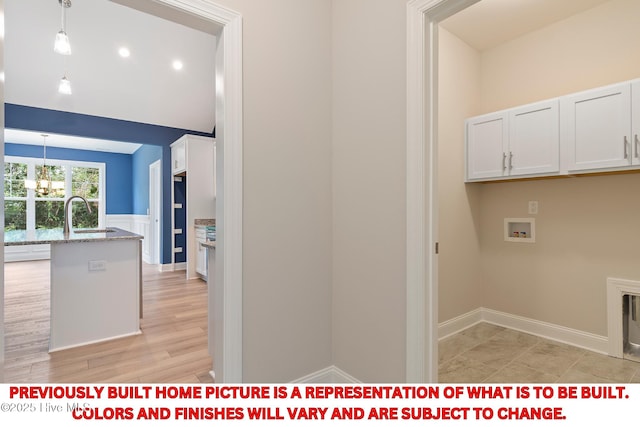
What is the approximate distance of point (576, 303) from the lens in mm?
2697

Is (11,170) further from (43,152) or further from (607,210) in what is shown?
(607,210)

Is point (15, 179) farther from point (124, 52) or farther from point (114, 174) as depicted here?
point (124, 52)

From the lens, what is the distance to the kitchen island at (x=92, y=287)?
8.59ft

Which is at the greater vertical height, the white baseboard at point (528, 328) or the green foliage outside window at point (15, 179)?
the green foliage outside window at point (15, 179)

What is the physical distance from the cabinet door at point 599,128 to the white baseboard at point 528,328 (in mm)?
1414

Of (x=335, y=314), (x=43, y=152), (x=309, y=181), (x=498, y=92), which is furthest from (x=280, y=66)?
(x=43, y=152)

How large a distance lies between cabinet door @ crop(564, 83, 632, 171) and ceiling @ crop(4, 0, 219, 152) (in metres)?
3.20

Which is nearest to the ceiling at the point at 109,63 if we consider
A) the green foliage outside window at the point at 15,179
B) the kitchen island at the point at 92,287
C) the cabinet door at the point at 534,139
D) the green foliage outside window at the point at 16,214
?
the kitchen island at the point at 92,287

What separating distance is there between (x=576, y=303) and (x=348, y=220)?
7.55 ft

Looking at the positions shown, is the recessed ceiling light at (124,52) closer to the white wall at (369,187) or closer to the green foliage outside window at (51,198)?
the white wall at (369,187)

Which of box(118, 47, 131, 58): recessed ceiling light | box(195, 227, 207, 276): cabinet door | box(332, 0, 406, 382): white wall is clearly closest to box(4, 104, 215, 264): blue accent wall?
box(195, 227, 207, 276): cabinet door

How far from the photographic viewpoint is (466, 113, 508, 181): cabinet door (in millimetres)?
2902

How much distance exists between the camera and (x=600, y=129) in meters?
2.34

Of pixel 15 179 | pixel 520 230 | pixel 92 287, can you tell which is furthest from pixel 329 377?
pixel 15 179
